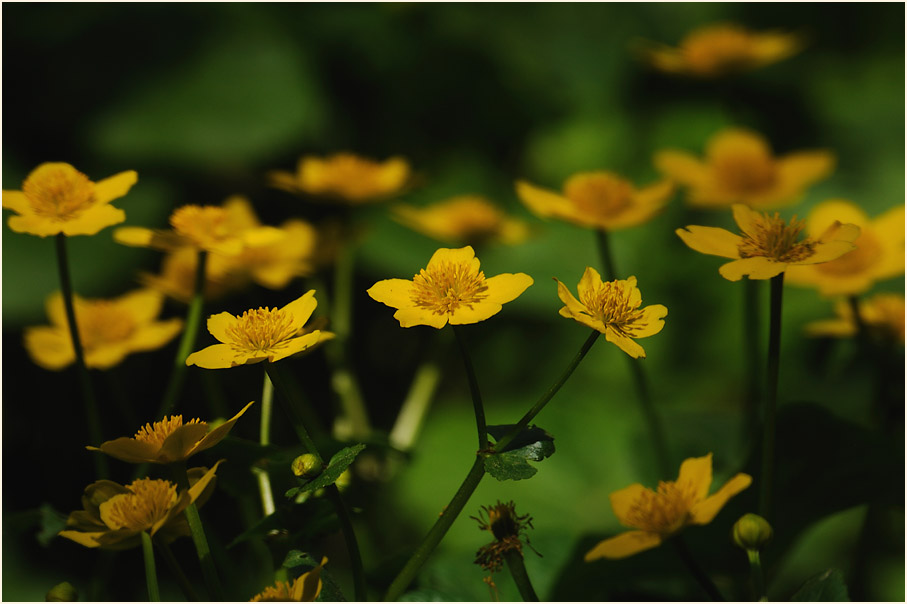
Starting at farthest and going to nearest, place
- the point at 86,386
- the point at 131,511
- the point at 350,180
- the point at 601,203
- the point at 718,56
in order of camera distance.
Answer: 1. the point at 718,56
2. the point at 350,180
3. the point at 601,203
4. the point at 86,386
5. the point at 131,511

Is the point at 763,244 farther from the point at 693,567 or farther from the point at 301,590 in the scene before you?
the point at 301,590

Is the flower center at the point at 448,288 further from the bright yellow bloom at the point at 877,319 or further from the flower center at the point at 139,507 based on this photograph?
the bright yellow bloom at the point at 877,319

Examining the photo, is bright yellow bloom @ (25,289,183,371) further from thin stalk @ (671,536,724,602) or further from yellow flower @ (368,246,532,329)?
thin stalk @ (671,536,724,602)

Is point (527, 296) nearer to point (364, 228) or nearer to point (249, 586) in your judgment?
point (364, 228)

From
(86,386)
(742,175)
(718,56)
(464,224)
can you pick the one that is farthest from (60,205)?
(718,56)

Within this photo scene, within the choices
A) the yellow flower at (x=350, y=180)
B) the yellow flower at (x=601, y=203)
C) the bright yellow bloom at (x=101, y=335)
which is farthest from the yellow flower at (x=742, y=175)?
the bright yellow bloom at (x=101, y=335)

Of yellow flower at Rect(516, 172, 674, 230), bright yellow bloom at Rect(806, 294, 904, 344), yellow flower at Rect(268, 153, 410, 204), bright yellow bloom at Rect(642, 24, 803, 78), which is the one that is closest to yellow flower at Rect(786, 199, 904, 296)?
bright yellow bloom at Rect(806, 294, 904, 344)
